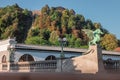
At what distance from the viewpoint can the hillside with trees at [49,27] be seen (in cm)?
6925

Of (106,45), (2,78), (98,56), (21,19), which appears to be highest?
(21,19)

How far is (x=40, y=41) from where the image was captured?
62.5 metres

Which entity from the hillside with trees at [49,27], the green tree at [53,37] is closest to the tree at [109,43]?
the hillside with trees at [49,27]

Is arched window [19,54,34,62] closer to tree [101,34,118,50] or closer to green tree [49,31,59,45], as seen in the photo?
green tree [49,31,59,45]

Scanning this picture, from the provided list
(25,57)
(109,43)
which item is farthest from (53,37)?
(25,57)

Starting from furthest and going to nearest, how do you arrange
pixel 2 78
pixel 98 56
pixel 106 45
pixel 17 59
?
pixel 106 45, pixel 17 59, pixel 98 56, pixel 2 78

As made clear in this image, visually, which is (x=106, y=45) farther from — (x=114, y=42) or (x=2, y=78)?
(x=2, y=78)

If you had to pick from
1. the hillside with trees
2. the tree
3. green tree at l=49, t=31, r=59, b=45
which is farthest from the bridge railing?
the tree

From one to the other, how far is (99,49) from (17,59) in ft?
60.6

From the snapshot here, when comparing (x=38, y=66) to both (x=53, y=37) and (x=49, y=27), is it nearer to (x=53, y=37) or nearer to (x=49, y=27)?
(x=53, y=37)

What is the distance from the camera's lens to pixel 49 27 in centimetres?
7481

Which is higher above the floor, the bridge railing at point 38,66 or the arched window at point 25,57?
the arched window at point 25,57

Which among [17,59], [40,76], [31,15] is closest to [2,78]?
[40,76]

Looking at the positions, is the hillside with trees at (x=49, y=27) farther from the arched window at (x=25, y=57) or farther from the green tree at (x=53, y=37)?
the arched window at (x=25, y=57)
